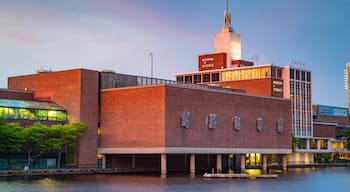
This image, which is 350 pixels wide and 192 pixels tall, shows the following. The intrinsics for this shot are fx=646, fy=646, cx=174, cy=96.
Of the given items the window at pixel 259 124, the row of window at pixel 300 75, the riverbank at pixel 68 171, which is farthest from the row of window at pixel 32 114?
the row of window at pixel 300 75

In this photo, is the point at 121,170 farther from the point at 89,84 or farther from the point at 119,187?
the point at 119,187

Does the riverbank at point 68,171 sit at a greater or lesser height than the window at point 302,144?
lesser

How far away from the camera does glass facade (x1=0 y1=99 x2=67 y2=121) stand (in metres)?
118

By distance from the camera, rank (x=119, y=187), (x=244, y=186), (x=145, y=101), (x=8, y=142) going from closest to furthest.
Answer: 1. (x=119, y=187)
2. (x=244, y=186)
3. (x=8, y=142)
4. (x=145, y=101)

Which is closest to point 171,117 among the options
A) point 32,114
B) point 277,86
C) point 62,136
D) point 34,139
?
point 62,136

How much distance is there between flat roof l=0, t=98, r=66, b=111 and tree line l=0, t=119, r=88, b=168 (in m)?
4.11

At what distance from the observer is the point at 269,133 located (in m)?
145

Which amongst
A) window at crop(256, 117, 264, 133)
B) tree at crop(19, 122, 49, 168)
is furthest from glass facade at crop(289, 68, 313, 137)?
tree at crop(19, 122, 49, 168)

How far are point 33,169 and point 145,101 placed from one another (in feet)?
77.9

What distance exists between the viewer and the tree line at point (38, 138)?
111 metres

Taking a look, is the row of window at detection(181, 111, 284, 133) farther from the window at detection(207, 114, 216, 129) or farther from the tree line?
the tree line

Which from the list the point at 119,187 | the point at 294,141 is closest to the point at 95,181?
the point at 119,187

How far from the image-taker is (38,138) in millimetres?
115875

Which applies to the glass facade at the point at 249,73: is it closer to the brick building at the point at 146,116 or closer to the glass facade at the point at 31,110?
the brick building at the point at 146,116
